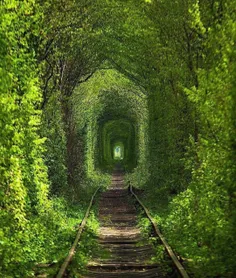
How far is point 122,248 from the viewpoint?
12.3 meters

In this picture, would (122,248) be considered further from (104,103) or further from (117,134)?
(117,134)

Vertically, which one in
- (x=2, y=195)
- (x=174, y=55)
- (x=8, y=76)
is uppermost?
(x=174, y=55)

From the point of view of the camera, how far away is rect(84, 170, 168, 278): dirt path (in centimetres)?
961

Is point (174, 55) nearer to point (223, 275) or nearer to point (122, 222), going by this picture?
point (122, 222)

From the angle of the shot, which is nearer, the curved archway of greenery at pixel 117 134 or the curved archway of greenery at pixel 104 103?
the curved archway of greenery at pixel 104 103

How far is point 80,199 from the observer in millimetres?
23656

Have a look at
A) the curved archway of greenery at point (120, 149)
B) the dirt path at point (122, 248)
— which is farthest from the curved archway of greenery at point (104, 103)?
the curved archway of greenery at point (120, 149)

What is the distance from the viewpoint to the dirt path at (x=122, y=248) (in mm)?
9609

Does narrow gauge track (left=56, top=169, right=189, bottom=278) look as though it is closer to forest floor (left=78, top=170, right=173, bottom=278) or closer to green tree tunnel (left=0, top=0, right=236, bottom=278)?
forest floor (left=78, top=170, right=173, bottom=278)

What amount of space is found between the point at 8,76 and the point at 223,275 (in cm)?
463

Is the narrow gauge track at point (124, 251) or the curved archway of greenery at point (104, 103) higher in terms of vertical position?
the curved archway of greenery at point (104, 103)

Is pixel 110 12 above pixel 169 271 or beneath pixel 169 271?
above

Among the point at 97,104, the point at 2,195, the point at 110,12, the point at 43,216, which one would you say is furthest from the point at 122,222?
the point at 97,104

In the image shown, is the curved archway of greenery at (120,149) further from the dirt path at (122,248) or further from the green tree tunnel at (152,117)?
the dirt path at (122,248)
